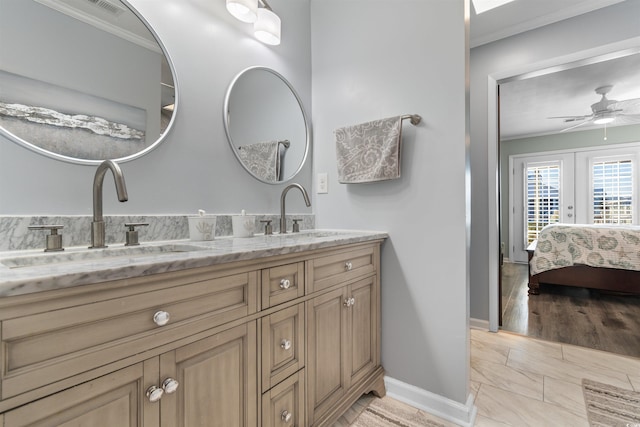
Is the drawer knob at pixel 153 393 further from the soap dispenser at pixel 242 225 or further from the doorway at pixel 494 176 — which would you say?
the doorway at pixel 494 176

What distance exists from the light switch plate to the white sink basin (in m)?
0.98

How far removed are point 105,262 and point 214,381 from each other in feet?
1.41

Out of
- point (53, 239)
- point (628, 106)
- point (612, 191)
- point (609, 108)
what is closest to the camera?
point (53, 239)

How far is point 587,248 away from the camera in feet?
10.3

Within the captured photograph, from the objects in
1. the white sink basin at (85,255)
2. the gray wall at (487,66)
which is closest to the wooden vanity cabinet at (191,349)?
the white sink basin at (85,255)

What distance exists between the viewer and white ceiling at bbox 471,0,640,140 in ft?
7.18

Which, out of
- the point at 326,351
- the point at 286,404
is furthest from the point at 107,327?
the point at 326,351

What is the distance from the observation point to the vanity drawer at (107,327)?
1.66 ft

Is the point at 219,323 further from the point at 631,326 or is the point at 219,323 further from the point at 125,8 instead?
the point at 631,326

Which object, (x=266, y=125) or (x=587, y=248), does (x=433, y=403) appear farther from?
(x=587, y=248)

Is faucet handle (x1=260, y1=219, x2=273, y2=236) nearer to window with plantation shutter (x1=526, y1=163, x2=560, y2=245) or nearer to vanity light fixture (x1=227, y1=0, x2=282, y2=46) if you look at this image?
vanity light fixture (x1=227, y1=0, x2=282, y2=46)

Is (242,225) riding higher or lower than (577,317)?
higher

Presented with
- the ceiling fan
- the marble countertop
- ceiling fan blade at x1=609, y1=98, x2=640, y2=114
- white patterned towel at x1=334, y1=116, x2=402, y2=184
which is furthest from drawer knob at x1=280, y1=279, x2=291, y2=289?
ceiling fan blade at x1=609, y1=98, x2=640, y2=114

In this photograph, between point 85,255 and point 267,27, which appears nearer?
point 85,255
